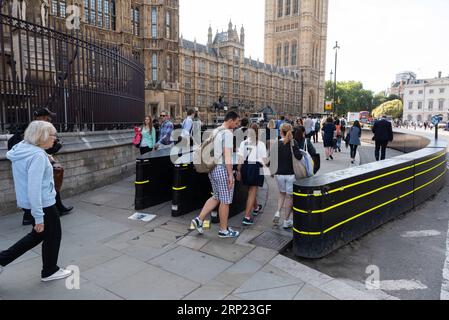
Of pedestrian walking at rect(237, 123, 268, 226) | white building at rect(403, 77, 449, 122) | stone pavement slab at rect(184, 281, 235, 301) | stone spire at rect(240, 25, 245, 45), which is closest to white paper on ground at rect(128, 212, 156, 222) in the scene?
pedestrian walking at rect(237, 123, 268, 226)

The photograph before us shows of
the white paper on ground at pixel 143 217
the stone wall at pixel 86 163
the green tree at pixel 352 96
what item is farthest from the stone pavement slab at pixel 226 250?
the green tree at pixel 352 96

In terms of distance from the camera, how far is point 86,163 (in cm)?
802

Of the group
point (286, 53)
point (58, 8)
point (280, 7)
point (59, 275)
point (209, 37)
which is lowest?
point (59, 275)

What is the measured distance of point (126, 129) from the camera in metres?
10.9

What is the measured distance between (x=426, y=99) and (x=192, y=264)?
117779 mm

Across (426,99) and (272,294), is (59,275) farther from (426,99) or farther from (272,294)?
(426,99)

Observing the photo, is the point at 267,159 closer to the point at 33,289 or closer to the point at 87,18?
the point at 33,289

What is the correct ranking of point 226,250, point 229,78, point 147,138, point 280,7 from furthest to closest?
point 280,7 → point 229,78 → point 147,138 → point 226,250

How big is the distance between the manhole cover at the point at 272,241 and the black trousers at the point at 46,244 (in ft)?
8.73

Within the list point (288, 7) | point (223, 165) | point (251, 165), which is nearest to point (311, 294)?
point (223, 165)

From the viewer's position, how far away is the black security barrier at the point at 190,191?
20.4 ft

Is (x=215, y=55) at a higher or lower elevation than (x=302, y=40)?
lower

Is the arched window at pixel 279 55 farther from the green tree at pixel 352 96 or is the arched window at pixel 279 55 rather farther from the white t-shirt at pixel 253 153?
the white t-shirt at pixel 253 153
